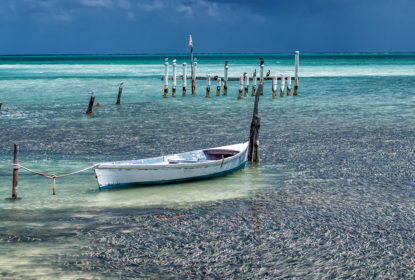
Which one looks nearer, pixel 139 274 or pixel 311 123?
pixel 139 274

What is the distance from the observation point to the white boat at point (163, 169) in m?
14.8

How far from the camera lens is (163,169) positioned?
49.9 ft

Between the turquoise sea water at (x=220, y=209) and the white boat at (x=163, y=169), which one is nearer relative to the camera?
the turquoise sea water at (x=220, y=209)

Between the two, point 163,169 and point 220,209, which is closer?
point 220,209

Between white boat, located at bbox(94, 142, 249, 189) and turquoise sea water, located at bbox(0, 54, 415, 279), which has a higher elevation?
white boat, located at bbox(94, 142, 249, 189)

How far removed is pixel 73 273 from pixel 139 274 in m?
1.06

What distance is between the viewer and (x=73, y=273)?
9.62m

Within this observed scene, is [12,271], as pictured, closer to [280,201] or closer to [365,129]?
[280,201]

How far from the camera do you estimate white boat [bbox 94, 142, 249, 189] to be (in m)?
14.8

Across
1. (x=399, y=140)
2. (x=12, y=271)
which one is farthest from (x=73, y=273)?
(x=399, y=140)

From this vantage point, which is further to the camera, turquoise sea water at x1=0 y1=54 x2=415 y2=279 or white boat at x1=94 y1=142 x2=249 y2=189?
white boat at x1=94 y1=142 x2=249 y2=189

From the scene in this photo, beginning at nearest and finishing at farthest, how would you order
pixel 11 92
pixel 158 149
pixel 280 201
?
pixel 280 201, pixel 158 149, pixel 11 92

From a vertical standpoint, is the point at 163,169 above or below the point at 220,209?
above

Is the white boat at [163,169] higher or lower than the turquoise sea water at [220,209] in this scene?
higher
